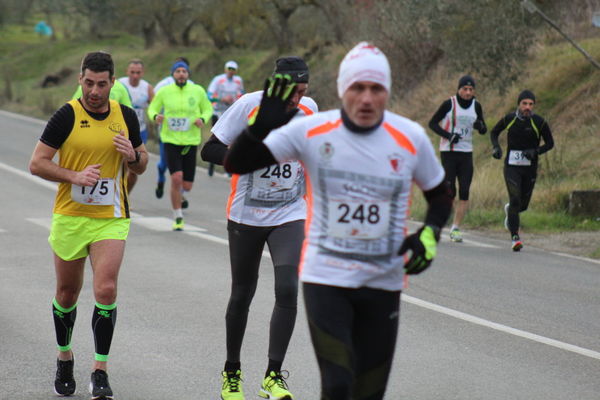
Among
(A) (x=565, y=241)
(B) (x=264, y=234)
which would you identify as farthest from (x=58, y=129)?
(A) (x=565, y=241)

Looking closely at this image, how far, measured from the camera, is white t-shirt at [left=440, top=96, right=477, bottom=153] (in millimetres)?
14469

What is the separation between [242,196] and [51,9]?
82306 mm

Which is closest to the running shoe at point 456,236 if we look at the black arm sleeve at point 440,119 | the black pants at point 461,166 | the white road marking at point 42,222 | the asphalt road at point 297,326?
the asphalt road at point 297,326

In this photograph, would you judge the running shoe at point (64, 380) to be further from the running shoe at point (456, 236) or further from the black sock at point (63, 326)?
the running shoe at point (456, 236)

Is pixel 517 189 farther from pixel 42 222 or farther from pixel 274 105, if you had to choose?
pixel 274 105

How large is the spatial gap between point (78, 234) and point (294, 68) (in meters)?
1.56

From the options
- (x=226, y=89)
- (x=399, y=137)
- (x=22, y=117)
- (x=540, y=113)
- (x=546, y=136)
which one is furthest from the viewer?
(x=22, y=117)

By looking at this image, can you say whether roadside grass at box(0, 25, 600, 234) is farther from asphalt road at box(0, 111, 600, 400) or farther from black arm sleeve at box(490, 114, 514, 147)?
asphalt road at box(0, 111, 600, 400)

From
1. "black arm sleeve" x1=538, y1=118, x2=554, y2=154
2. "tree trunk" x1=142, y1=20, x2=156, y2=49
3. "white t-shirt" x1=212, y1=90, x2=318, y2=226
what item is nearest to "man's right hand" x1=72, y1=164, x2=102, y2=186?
"white t-shirt" x1=212, y1=90, x2=318, y2=226

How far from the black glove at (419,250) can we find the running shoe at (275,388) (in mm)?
1895

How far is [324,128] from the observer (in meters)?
4.81

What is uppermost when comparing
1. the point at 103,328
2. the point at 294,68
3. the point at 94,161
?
the point at 294,68

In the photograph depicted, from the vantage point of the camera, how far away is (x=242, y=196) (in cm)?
680

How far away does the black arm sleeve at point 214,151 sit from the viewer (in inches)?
265
